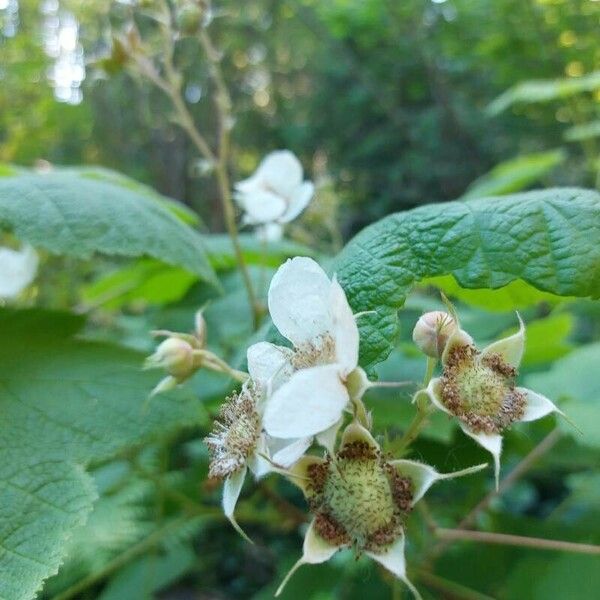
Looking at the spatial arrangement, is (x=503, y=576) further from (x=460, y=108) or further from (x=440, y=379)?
(x=460, y=108)

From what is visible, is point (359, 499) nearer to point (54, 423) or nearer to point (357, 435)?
point (357, 435)

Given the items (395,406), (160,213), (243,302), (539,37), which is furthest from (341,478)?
(539,37)

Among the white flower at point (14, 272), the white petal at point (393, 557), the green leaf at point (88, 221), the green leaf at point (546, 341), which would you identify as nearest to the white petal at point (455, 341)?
the white petal at point (393, 557)

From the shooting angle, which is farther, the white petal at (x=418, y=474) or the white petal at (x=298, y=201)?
the white petal at (x=298, y=201)

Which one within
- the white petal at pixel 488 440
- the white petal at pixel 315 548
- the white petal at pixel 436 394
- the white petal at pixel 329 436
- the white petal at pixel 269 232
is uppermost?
the white petal at pixel 436 394

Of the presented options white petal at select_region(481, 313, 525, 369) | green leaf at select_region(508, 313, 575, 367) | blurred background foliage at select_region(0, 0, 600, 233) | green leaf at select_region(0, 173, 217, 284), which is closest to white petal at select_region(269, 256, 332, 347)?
white petal at select_region(481, 313, 525, 369)

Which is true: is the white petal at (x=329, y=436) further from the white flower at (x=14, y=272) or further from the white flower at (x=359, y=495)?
the white flower at (x=14, y=272)
